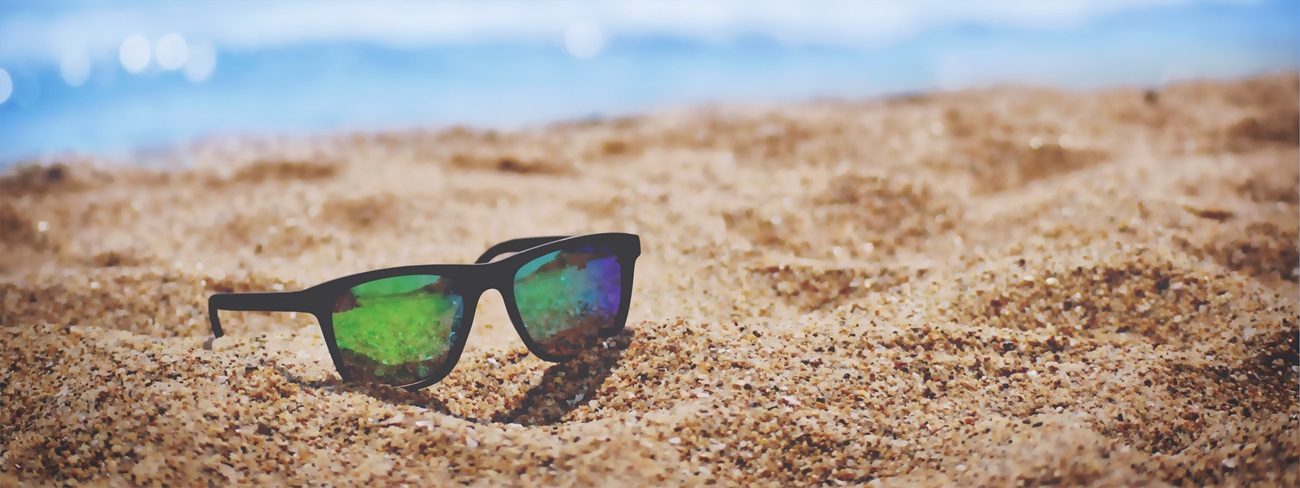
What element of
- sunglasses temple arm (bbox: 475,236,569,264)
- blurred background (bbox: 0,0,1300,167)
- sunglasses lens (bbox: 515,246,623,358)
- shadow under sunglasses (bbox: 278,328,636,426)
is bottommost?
shadow under sunglasses (bbox: 278,328,636,426)

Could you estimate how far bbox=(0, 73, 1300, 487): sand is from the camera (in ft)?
5.17

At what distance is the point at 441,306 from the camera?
1936mm

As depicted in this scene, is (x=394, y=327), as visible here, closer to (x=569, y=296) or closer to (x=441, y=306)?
(x=441, y=306)

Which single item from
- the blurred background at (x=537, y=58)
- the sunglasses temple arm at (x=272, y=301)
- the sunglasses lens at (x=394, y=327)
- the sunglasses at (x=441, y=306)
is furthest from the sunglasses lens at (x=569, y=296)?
the blurred background at (x=537, y=58)

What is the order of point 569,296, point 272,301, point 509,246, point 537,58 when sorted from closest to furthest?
point 272,301
point 569,296
point 509,246
point 537,58

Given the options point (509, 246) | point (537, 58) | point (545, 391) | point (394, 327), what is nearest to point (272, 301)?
point (394, 327)

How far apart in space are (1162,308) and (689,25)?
715 centimetres

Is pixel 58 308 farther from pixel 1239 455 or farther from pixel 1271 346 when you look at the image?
pixel 1271 346

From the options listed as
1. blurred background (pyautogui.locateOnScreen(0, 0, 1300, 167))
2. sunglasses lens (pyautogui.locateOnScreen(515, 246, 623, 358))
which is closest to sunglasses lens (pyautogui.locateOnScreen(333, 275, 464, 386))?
sunglasses lens (pyautogui.locateOnScreen(515, 246, 623, 358))

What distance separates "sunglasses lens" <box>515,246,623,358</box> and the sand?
0.26 ft

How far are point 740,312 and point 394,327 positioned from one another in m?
0.98

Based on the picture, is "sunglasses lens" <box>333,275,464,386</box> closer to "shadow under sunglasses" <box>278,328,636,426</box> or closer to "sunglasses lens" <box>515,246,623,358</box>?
"shadow under sunglasses" <box>278,328,636,426</box>

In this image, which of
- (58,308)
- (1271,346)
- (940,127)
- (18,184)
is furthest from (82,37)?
(1271,346)

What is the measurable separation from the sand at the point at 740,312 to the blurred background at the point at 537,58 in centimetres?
162
